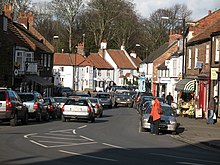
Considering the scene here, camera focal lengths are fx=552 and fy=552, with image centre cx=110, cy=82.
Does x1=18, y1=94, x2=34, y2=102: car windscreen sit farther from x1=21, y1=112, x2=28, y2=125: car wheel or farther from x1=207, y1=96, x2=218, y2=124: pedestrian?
x1=207, y1=96, x2=218, y2=124: pedestrian

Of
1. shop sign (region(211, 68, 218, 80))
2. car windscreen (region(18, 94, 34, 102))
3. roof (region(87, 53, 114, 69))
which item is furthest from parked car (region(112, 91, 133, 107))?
roof (region(87, 53, 114, 69))

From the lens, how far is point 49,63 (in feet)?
233

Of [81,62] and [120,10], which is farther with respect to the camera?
[81,62]

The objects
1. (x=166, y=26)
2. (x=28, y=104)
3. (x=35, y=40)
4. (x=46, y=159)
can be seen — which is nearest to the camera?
(x=46, y=159)

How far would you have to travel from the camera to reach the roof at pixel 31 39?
6238cm

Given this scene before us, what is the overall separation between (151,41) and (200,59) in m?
57.8

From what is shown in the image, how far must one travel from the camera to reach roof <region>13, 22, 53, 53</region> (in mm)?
62375

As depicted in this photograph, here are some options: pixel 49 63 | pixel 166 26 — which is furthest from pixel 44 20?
pixel 49 63

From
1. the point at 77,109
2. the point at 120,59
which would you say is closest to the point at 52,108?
the point at 77,109

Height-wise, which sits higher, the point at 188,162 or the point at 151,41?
the point at 151,41

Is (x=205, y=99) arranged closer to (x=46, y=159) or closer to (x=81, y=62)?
(x=46, y=159)

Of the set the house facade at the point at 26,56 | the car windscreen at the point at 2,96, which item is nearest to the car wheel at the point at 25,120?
the car windscreen at the point at 2,96

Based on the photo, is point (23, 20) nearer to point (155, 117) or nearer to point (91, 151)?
point (155, 117)

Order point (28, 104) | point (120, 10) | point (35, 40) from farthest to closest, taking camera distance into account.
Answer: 1. point (120, 10)
2. point (35, 40)
3. point (28, 104)
